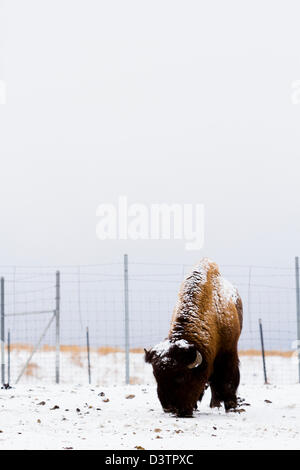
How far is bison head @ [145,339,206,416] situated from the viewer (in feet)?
31.3

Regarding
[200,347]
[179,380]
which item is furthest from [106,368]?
[179,380]

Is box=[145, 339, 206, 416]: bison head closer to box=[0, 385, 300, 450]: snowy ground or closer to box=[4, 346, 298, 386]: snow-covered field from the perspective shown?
box=[0, 385, 300, 450]: snowy ground

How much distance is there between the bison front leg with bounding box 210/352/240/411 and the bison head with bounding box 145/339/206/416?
107cm

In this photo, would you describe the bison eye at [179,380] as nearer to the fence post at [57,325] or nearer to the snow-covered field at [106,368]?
the fence post at [57,325]

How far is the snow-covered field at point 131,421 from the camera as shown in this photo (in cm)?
779

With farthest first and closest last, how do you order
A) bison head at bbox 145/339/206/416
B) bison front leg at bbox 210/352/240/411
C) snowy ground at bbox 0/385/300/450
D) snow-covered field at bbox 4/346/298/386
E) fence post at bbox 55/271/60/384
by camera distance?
snow-covered field at bbox 4/346/298/386, fence post at bbox 55/271/60/384, bison front leg at bbox 210/352/240/411, bison head at bbox 145/339/206/416, snowy ground at bbox 0/385/300/450

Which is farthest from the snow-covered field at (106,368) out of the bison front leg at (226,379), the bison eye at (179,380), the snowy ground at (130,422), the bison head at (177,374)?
the bison eye at (179,380)

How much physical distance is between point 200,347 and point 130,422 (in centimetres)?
154

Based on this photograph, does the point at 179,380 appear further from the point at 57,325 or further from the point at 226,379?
the point at 57,325

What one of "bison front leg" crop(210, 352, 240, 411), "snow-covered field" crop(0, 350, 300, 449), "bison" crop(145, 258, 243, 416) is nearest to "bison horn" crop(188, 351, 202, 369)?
"bison" crop(145, 258, 243, 416)

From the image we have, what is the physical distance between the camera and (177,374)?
31.3 feet

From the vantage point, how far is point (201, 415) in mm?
10336
